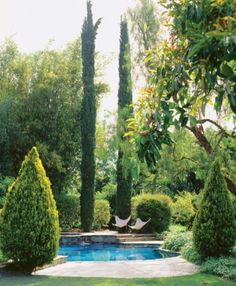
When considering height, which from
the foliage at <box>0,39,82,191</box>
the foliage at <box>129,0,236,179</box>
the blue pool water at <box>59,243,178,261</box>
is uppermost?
the foliage at <box>0,39,82,191</box>

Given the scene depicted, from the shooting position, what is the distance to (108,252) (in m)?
15.5

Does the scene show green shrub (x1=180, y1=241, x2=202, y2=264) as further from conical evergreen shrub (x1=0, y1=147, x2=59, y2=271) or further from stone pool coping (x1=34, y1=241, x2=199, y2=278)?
conical evergreen shrub (x1=0, y1=147, x2=59, y2=271)

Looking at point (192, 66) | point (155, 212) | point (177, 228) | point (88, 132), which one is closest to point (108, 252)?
point (155, 212)

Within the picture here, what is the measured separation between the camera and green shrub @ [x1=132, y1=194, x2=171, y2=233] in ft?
60.3

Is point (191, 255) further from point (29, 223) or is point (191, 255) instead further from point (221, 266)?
point (29, 223)

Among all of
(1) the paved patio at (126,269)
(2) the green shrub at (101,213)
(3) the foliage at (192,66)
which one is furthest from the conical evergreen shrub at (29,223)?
(2) the green shrub at (101,213)

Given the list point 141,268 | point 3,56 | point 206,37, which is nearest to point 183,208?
point 141,268

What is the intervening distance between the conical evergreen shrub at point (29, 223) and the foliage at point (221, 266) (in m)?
2.90

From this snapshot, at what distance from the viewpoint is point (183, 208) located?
15.2 m

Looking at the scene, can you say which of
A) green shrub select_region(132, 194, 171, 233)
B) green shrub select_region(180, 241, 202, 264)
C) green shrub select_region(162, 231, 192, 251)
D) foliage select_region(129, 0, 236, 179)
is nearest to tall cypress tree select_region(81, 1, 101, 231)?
green shrub select_region(132, 194, 171, 233)

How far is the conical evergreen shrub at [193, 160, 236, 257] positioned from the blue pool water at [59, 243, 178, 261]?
2.97 meters

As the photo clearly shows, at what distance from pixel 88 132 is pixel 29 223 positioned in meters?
12.3

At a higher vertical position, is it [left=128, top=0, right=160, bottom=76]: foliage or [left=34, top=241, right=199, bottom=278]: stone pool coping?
[left=128, top=0, right=160, bottom=76]: foliage

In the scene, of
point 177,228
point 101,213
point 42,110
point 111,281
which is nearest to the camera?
point 111,281
